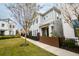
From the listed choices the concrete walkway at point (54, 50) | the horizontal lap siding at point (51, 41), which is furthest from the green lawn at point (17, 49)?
the horizontal lap siding at point (51, 41)

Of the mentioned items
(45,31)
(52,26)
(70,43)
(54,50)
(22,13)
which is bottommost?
(54,50)

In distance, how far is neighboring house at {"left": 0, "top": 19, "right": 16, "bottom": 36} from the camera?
3963mm

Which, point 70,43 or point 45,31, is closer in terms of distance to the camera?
point 70,43

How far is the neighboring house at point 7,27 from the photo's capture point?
3963mm

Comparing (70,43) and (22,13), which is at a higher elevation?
(22,13)

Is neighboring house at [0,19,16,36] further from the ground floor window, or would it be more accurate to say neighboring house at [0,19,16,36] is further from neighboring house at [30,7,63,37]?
the ground floor window

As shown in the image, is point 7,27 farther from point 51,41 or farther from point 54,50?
point 54,50

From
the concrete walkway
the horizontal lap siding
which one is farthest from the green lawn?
the horizontal lap siding

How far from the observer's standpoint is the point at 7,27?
4004mm

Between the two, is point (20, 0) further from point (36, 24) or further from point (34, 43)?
point (34, 43)

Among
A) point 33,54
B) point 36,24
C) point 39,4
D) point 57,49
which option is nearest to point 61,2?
point 39,4

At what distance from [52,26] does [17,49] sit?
0.93 meters

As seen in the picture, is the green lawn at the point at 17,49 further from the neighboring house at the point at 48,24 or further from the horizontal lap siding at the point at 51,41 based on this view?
the neighboring house at the point at 48,24

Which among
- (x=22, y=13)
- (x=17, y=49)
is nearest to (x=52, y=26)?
(x=22, y=13)
